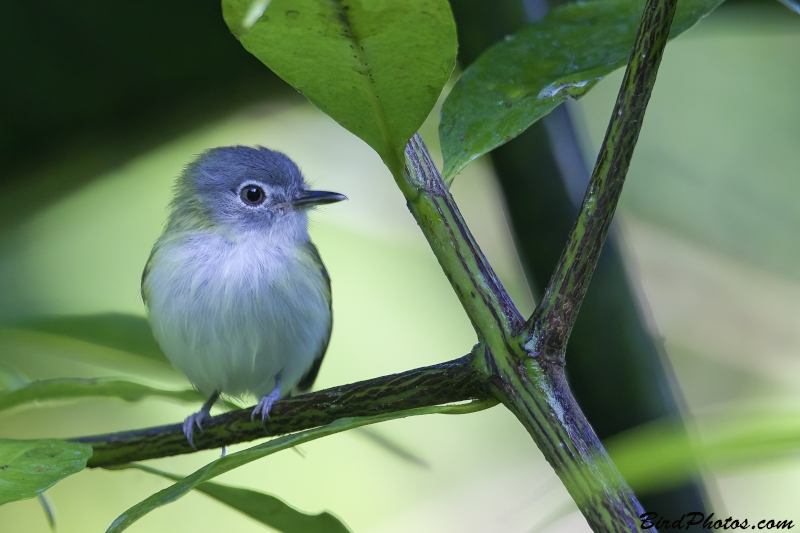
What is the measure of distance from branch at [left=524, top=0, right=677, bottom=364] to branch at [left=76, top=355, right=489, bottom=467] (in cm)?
7

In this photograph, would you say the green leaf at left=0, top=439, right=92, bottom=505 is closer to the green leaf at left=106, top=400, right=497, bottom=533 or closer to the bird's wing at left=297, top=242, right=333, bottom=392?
the green leaf at left=106, top=400, right=497, bottom=533

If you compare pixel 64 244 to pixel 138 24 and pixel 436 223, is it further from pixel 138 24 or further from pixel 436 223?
pixel 436 223

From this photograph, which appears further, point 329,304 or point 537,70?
point 329,304

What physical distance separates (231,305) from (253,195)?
13.8 inches

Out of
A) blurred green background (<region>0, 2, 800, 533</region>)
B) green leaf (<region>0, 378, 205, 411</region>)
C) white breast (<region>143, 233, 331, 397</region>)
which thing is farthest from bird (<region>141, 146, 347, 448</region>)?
green leaf (<region>0, 378, 205, 411</region>)

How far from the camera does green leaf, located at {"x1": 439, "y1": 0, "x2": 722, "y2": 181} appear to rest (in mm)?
649

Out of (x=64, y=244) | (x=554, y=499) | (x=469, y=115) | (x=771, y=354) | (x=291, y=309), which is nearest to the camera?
(x=554, y=499)

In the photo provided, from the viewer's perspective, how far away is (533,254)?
0.93 m

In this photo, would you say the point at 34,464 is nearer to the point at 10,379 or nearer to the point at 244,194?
the point at 10,379

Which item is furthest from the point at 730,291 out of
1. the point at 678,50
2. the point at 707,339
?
the point at 678,50

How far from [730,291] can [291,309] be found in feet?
3.87

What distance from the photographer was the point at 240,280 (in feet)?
4.23

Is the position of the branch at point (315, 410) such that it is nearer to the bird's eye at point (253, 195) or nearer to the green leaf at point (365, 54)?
the green leaf at point (365, 54)

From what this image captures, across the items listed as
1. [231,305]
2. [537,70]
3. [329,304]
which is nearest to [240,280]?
[231,305]
